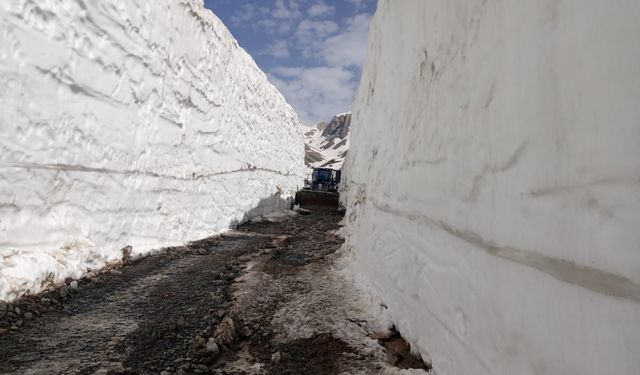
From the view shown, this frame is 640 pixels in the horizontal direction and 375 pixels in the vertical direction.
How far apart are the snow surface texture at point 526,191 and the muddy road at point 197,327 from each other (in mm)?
683

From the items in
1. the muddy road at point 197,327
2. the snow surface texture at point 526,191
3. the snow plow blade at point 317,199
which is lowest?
the muddy road at point 197,327

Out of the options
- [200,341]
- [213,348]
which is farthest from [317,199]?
[213,348]

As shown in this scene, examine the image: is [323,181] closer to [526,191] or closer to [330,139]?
[526,191]

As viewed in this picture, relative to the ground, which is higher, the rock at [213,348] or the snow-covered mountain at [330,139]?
the snow-covered mountain at [330,139]

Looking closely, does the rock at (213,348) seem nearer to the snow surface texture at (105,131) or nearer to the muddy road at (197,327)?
the muddy road at (197,327)

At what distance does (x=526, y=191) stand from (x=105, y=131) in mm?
5964

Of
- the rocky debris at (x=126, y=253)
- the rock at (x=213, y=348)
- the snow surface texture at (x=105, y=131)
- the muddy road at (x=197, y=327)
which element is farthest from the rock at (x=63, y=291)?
the rock at (x=213, y=348)

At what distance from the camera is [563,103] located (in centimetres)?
130

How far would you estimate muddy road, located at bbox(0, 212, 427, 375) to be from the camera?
2.74 m

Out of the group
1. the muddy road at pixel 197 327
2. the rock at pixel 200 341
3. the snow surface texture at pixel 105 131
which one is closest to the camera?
the muddy road at pixel 197 327

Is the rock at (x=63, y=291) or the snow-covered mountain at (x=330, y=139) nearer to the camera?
the rock at (x=63, y=291)

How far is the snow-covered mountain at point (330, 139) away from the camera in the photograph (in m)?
75.6

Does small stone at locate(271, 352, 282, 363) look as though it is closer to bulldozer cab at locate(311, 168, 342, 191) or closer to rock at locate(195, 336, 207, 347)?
rock at locate(195, 336, 207, 347)

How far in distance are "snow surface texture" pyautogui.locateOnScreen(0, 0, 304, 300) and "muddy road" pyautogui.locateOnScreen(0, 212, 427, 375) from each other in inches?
21.8
